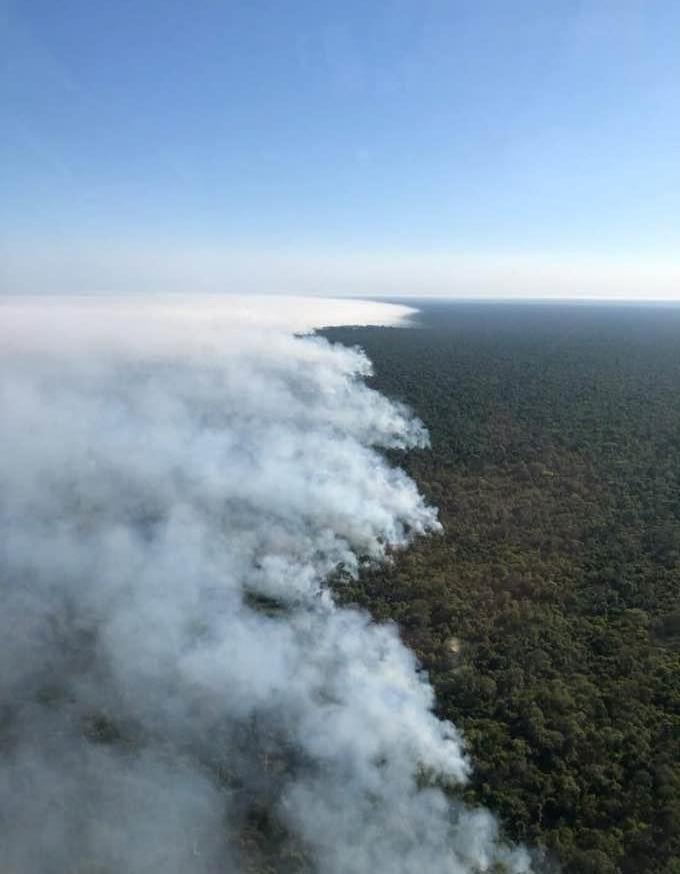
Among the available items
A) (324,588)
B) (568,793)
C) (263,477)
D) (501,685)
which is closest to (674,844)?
(568,793)

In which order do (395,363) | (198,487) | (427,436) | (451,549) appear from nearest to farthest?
(451,549) < (198,487) < (427,436) < (395,363)

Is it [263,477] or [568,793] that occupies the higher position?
[263,477]

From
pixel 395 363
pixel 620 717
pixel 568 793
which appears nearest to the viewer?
pixel 568 793

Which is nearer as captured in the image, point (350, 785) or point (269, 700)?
point (350, 785)

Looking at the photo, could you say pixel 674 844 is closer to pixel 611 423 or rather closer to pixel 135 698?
pixel 135 698

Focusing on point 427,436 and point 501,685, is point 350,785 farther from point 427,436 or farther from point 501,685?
point 427,436

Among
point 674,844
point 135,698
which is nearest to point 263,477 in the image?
point 135,698
